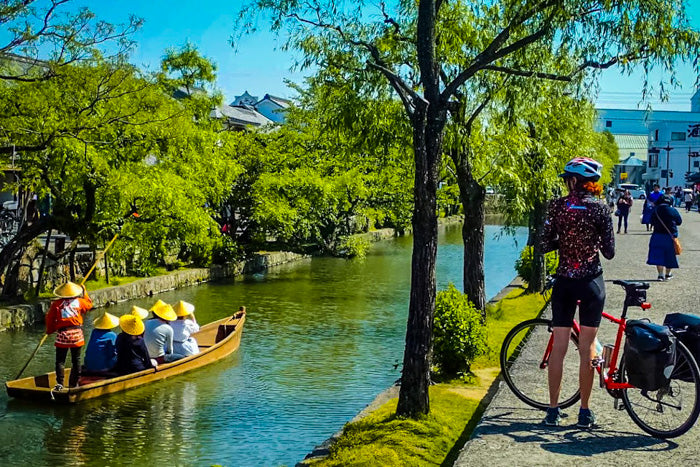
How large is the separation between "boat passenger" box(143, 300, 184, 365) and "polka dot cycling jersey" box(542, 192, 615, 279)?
8392mm

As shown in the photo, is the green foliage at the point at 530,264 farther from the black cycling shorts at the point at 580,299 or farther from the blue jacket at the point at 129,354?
the black cycling shorts at the point at 580,299

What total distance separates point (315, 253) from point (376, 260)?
109 inches

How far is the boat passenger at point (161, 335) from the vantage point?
13211mm

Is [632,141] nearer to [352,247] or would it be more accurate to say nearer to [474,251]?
[352,247]

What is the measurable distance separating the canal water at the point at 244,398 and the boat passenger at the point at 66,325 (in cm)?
56

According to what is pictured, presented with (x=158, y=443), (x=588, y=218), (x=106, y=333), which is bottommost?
(x=158, y=443)

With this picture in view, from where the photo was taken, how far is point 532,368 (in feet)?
26.1

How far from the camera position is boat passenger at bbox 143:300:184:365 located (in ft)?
43.3

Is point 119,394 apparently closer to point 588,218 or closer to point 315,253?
point 588,218

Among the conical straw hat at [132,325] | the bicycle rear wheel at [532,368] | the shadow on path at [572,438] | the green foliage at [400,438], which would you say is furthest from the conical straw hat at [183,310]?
the shadow on path at [572,438]

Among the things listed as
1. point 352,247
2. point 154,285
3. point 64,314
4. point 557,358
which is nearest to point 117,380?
point 64,314

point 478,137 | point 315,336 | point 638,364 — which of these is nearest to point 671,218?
point 478,137

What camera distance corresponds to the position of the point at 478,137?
40.4 feet

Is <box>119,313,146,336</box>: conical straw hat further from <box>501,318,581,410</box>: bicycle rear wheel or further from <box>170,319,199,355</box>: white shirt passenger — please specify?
<box>501,318,581,410</box>: bicycle rear wheel
